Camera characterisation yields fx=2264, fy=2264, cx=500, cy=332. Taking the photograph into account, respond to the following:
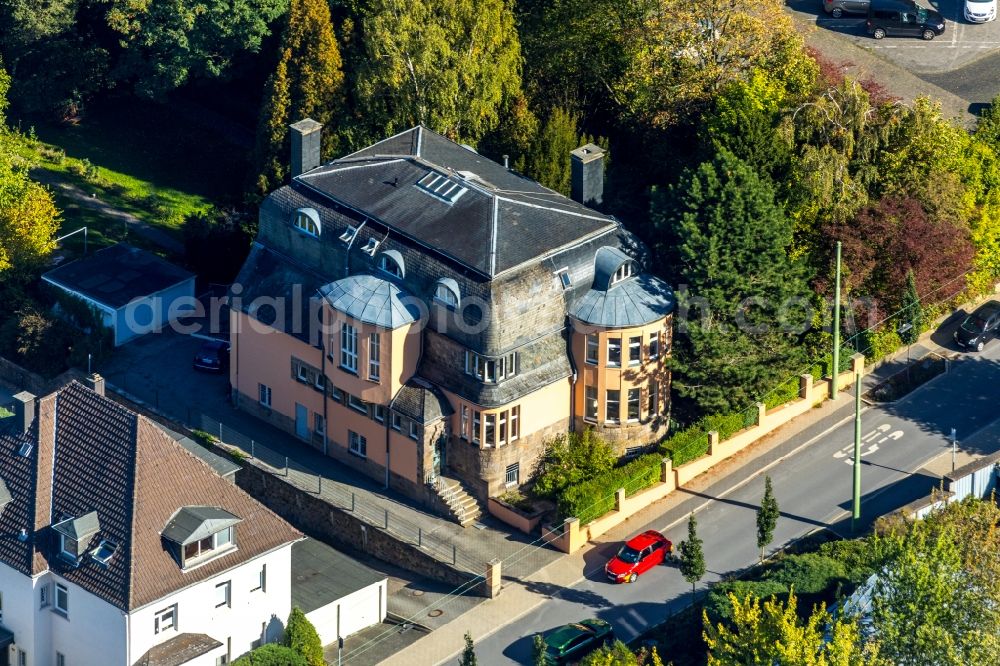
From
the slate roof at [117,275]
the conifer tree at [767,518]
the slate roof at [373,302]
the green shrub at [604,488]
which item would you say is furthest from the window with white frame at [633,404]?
the slate roof at [117,275]

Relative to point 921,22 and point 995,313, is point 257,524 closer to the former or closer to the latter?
point 995,313

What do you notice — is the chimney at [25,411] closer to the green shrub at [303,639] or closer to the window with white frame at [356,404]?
the green shrub at [303,639]

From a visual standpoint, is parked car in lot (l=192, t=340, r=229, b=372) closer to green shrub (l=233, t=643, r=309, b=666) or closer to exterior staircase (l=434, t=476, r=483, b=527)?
exterior staircase (l=434, t=476, r=483, b=527)

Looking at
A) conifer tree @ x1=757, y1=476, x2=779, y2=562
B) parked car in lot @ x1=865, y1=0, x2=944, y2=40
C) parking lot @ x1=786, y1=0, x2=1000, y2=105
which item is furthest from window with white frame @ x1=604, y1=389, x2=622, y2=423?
parked car in lot @ x1=865, y1=0, x2=944, y2=40

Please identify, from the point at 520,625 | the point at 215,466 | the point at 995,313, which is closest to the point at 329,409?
the point at 215,466

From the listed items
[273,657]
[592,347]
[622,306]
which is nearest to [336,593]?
[273,657]

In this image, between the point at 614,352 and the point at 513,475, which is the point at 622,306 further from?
the point at 513,475
